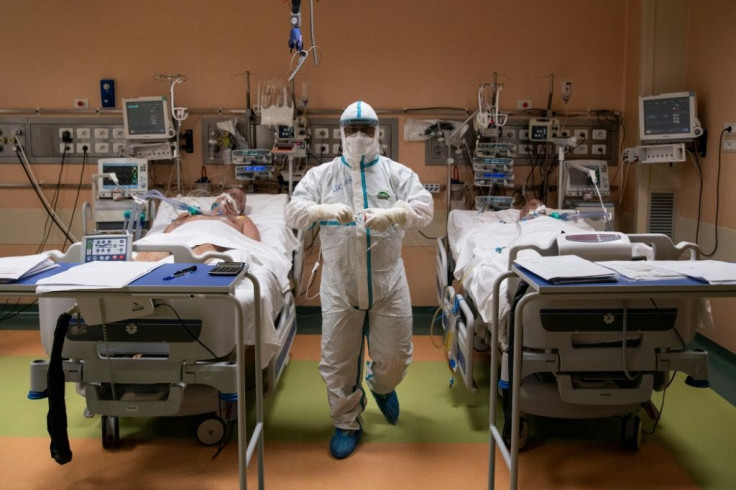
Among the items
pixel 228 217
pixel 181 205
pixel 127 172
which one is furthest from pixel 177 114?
pixel 228 217

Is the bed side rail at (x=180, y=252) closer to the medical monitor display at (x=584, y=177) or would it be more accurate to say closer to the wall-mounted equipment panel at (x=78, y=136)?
the wall-mounted equipment panel at (x=78, y=136)

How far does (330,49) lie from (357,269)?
2680mm

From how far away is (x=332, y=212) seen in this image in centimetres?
244

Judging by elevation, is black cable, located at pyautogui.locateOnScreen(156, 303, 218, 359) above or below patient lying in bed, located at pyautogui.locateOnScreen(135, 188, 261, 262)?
below

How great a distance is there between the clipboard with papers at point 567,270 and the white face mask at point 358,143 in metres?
0.95

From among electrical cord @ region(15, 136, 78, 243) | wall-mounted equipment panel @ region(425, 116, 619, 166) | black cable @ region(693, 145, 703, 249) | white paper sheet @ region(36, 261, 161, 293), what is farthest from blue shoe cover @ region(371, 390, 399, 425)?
electrical cord @ region(15, 136, 78, 243)

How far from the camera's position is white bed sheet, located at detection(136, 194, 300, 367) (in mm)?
2520

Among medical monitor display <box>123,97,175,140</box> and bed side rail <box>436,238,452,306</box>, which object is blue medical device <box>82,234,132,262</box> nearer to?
bed side rail <box>436,238,452,306</box>

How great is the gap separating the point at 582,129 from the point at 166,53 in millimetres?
3486

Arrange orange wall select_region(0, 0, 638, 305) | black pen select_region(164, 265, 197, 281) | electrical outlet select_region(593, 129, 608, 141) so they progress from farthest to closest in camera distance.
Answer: electrical outlet select_region(593, 129, 608, 141)
orange wall select_region(0, 0, 638, 305)
black pen select_region(164, 265, 197, 281)

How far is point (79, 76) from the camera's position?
462 centimetres

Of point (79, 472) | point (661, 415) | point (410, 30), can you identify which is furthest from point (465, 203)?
point (79, 472)

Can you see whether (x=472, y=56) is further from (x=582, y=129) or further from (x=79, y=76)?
(x=79, y=76)

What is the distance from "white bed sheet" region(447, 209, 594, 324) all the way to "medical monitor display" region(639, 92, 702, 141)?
88cm
